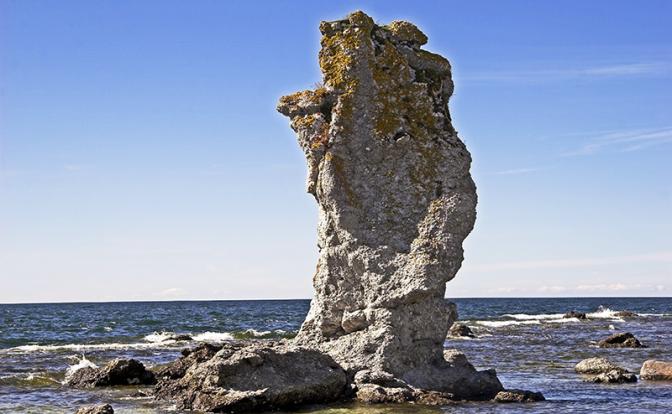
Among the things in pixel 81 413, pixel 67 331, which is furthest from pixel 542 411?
pixel 67 331

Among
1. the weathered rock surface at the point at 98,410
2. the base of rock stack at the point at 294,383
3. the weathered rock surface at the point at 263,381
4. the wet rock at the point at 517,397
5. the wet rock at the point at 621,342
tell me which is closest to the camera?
the weathered rock surface at the point at 98,410

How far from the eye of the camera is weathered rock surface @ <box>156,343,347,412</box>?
18.3m

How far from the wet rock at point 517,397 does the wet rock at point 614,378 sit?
4.40m

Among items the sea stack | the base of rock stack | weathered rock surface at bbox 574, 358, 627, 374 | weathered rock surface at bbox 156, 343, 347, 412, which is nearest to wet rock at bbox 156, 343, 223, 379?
the base of rock stack

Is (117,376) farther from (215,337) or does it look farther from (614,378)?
(215,337)

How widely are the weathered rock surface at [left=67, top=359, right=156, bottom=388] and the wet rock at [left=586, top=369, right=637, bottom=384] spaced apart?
38.3 ft

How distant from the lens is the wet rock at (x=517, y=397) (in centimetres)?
1983

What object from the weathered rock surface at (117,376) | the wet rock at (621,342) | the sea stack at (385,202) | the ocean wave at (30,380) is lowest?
the ocean wave at (30,380)

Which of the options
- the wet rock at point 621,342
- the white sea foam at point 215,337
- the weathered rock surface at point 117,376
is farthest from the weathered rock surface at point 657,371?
the white sea foam at point 215,337

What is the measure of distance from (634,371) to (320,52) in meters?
14.1

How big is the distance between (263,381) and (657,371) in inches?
473

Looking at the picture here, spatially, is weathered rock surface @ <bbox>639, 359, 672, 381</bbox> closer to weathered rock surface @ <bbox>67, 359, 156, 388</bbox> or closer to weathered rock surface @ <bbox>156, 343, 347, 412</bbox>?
weathered rock surface @ <bbox>156, 343, 347, 412</bbox>

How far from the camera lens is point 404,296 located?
66.8 feet

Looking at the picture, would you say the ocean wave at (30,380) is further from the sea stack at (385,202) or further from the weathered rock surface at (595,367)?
the weathered rock surface at (595,367)
